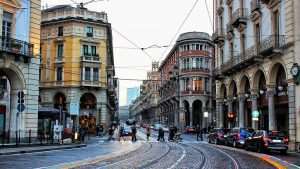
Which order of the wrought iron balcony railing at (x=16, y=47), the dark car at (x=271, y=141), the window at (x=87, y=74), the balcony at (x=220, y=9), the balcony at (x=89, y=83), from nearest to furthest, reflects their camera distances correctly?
1. the dark car at (x=271, y=141)
2. the wrought iron balcony railing at (x=16, y=47)
3. the balcony at (x=220, y=9)
4. the balcony at (x=89, y=83)
5. the window at (x=87, y=74)

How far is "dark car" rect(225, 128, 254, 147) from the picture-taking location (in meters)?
36.5

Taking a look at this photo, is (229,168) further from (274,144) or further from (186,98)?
(186,98)

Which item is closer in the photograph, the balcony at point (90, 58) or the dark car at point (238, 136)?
the dark car at point (238, 136)

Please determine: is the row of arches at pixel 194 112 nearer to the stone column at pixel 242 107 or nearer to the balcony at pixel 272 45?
the stone column at pixel 242 107

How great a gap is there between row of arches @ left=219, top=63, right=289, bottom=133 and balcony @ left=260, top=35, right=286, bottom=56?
1.45 m

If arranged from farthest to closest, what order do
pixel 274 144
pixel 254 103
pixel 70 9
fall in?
pixel 70 9 → pixel 254 103 → pixel 274 144

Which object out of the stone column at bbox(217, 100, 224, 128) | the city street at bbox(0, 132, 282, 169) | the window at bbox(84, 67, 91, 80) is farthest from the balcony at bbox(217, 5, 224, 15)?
the city street at bbox(0, 132, 282, 169)

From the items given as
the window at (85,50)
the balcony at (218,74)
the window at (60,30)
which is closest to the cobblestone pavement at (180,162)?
the balcony at (218,74)

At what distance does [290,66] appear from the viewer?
33781 mm

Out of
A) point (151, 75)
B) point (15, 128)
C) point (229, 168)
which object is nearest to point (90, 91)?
point (15, 128)

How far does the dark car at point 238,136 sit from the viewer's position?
36.5 metres

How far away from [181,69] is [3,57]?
202ft

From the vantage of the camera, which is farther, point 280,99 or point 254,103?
point 254,103

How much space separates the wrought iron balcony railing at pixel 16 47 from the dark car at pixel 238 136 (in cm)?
1742
